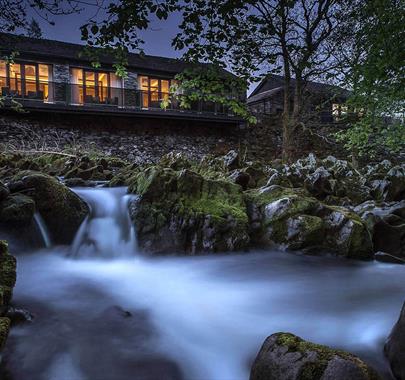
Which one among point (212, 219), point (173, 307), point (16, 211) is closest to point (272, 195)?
point (212, 219)

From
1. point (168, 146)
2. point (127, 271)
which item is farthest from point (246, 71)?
point (168, 146)

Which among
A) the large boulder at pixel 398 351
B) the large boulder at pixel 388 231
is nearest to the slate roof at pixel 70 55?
the large boulder at pixel 388 231

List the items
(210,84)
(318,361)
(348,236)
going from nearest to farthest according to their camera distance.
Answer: (318,361)
(210,84)
(348,236)

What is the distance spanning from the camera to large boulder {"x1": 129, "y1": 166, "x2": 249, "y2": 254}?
6625mm

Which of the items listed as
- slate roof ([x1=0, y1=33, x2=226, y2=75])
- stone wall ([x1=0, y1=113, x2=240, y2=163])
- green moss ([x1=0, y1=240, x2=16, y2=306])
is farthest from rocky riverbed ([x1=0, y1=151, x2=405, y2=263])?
slate roof ([x1=0, y1=33, x2=226, y2=75])

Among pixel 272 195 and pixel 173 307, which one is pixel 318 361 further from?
pixel 272 195

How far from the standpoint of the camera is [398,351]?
2.88m

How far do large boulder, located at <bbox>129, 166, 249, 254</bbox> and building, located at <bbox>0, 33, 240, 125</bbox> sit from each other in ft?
43.3

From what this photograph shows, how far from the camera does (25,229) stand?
6.15 m

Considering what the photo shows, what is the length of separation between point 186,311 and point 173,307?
0.64 feet

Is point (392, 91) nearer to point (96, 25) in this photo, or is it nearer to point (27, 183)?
point (96, 25)

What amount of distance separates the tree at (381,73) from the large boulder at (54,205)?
→ 5.86 m

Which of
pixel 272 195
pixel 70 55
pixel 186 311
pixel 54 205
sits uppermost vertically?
pixel 70 55

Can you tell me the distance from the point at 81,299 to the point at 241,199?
3632mm
